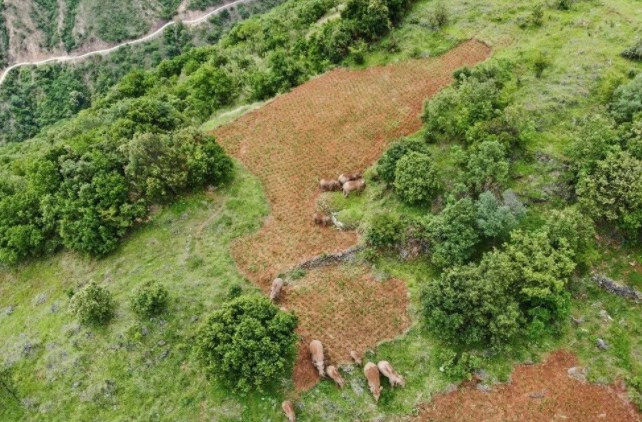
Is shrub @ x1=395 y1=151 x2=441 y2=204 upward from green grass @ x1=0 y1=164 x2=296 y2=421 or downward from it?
upward

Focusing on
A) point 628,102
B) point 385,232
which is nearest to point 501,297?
point 385,232

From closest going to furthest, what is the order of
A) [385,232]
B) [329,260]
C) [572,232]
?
1. [572,232]
2. [385,232]
3. [329,260]

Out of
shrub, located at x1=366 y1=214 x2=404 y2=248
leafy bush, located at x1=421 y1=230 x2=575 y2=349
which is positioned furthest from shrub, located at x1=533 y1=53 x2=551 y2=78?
shrub, located at x1=366 y1=214 x2=404 y2=248

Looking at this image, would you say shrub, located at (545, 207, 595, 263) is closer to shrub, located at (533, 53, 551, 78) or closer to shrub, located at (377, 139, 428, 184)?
shrub, located at (377, 139, 428, 184)

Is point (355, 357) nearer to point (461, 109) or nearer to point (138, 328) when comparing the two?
point (138, 328)

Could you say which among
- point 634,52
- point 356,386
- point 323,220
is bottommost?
point 356,386

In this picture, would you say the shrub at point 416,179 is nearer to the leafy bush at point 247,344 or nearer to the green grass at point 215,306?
the green grass at point 215,306

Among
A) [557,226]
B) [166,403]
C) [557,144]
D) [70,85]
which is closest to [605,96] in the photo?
[557,144]
